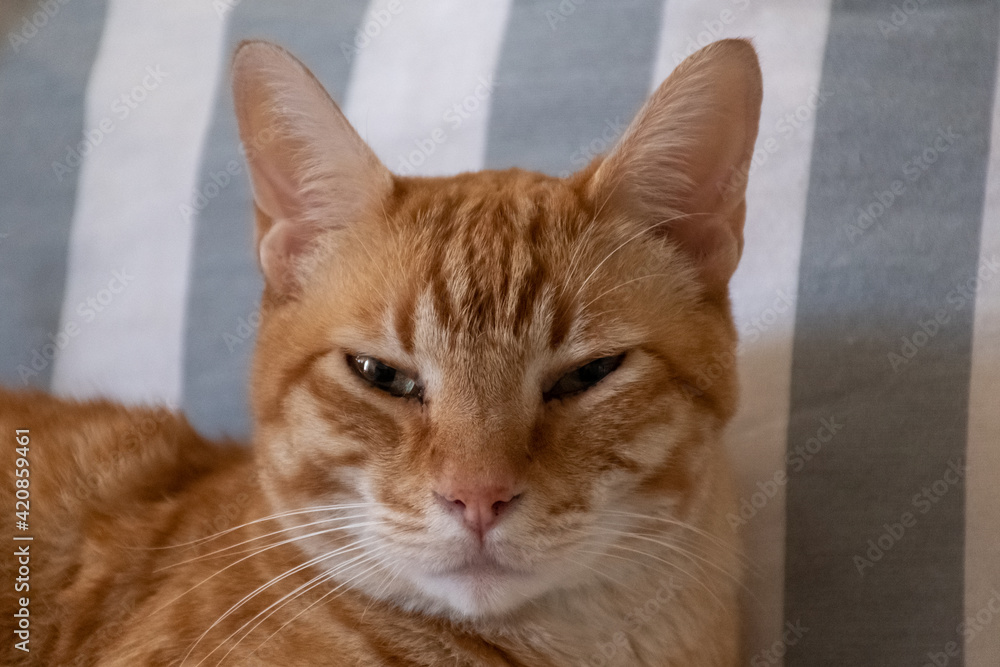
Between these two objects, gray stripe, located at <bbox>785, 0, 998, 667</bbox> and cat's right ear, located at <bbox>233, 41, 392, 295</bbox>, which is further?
gray stripe, located at <bbox>785, 0, 998, 667</bbox>

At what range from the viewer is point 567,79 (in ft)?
6.32

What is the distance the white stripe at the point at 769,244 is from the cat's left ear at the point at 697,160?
389mm

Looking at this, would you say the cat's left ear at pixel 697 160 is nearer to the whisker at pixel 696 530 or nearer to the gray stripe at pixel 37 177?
the whisker at pixel 696 530

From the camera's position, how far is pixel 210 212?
2.09m

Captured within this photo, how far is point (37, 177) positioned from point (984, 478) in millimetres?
2236

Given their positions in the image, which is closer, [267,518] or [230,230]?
[267,518]

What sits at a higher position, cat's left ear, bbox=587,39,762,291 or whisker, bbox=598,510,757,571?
cat's left ear, bbox=587,39,762,291

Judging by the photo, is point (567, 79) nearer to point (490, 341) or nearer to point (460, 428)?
point (490, 341)

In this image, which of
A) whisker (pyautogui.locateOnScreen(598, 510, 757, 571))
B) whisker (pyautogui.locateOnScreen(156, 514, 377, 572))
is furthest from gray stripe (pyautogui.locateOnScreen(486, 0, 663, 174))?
whisker (pyautogui.locateOnScreen(156, 514, 377, 572))

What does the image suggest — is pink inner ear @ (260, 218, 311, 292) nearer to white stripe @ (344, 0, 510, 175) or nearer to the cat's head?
the cat's head

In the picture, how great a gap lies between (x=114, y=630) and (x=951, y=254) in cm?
159

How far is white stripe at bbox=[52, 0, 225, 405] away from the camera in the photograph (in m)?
2.10

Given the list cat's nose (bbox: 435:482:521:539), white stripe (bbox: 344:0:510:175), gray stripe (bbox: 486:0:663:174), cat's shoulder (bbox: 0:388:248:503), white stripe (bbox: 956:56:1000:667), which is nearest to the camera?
cat's nose (bbox: 435:482:521:539)

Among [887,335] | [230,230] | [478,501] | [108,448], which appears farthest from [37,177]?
[887,335]
